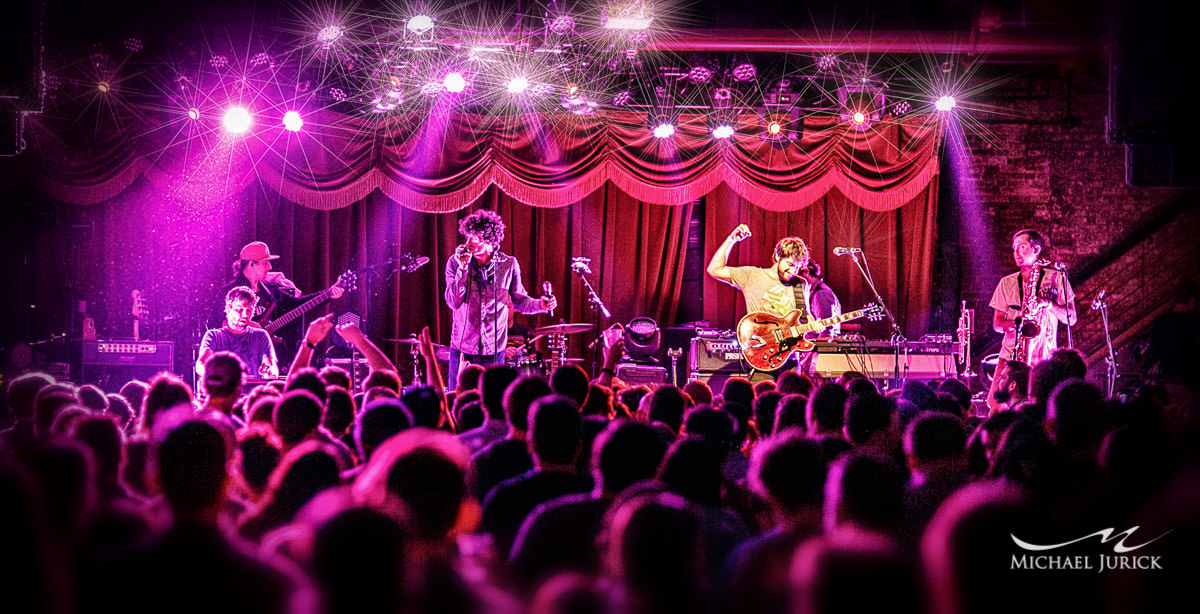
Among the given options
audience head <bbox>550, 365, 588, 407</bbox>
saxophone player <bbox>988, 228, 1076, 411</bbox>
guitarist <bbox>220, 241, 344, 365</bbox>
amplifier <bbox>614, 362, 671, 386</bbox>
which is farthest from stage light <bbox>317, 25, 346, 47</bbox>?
saxophone player <bbox>988, 228, 1076, 411</bbox>

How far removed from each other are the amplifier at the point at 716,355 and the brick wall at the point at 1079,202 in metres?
3.40

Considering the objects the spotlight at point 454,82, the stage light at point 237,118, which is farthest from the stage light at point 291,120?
the spotlight at point 454,82

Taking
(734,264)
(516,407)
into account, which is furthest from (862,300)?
(516,407)

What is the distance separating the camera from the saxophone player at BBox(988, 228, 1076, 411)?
29.0ft

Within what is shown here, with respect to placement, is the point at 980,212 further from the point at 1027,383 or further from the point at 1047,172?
the point at 1027,383

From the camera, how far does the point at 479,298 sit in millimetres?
8586

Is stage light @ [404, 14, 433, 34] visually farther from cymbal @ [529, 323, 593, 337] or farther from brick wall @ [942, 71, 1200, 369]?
brick wall @ [942, 71, 1200, 369]

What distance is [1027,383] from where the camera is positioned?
544 centimetres

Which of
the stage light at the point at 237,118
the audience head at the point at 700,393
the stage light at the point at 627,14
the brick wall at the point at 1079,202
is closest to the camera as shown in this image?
the audience head at the point at 700,393

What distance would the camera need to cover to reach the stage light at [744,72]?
9812mm

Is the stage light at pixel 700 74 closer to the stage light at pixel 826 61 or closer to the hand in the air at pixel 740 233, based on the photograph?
the stage light at pixel 826 61

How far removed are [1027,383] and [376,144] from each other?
22.8 ft

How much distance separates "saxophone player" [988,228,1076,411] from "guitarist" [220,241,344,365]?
6.87 m

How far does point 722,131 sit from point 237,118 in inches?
200
